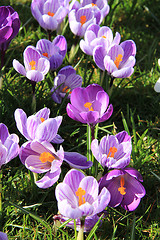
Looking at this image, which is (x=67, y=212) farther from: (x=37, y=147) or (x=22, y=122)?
(x=22, y=122)

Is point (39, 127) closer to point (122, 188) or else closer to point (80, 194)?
point (80, 194)

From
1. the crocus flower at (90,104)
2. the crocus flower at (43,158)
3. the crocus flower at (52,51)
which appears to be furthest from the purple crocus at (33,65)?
the crocus flower at (43,158)

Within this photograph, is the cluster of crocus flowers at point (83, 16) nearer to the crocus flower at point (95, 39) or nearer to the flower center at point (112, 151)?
the crocus flower at point (95, 39)

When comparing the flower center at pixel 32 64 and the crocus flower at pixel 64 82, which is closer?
the flower center at pixel 32 64

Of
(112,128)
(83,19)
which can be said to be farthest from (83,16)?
(112,128)

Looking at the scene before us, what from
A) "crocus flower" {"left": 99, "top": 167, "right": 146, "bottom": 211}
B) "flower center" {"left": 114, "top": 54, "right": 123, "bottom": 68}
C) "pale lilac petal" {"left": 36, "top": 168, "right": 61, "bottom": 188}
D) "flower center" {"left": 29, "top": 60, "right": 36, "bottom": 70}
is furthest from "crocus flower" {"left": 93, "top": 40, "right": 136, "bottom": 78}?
"pale lilac petal" {"left": 36, "top": 168, "right": 61, "bottom": 188}

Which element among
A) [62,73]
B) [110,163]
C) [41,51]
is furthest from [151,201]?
[41,51]

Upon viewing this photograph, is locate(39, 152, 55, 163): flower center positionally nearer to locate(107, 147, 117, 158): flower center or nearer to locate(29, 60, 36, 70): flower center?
locate(107, 147, 117, 158): flower center
